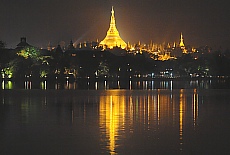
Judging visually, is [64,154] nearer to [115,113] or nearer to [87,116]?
[87,116]

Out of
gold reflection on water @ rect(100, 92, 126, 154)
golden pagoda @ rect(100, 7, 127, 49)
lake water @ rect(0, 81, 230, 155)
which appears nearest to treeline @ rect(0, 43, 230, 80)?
gold reflection on water @ rect(100, 92, 126, 154)

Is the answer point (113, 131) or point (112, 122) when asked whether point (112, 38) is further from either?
point (113, 131)

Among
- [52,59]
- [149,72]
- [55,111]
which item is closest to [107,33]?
[149,72]

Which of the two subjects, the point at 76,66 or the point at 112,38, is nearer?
the point at 76,66

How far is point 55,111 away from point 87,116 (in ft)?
8.20

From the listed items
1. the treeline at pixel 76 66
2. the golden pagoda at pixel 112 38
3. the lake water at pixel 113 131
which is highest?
the golden pagoda at pixel 112 38

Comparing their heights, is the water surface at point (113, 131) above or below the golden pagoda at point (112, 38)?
below

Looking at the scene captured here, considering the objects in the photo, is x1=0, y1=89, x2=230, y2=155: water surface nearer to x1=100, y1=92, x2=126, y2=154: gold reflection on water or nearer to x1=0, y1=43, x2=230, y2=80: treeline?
x1=100, y1=92, x2=126, y2=154: gold reflection on water

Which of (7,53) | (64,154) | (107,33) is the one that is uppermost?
(107,33)

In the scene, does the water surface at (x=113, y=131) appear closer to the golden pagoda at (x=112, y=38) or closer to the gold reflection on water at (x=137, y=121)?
the gold reflection on water at (x=137, y=121)

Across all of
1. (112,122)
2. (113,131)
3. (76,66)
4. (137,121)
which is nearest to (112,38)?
(76,66)

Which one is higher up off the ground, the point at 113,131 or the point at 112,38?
the point at 112,38

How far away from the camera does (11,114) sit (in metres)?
20.0

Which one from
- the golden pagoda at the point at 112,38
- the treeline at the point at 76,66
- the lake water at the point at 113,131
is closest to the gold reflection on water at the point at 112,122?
the lake water at the point at 113,131
